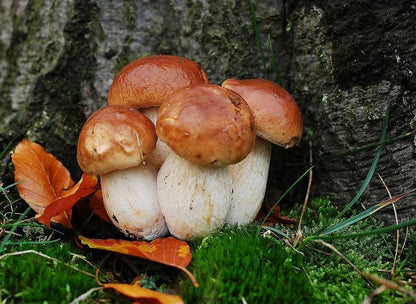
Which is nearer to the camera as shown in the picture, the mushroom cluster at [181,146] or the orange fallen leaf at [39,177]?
the mushroom cluster at [181,146]

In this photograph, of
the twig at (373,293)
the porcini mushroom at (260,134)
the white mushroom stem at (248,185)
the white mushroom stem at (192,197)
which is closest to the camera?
the twig at (373,293)

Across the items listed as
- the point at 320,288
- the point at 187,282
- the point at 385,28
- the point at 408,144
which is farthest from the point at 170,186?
the point at 385,28

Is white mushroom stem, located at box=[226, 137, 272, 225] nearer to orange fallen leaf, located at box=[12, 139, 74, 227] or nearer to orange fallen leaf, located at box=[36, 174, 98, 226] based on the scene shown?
orange fallen leaf, located at box=[36, 174, 98, 226]

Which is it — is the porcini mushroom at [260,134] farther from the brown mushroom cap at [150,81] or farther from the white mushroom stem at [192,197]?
the brown mushroom cap at [150,81]

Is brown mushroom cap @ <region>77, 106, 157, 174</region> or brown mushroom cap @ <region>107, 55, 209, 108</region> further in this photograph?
brown mushroom cap @ <region>107, 55, 209, 108</region>

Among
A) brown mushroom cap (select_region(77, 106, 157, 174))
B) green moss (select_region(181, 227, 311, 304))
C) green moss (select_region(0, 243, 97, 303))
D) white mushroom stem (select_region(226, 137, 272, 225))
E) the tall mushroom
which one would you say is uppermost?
the tall mushroom

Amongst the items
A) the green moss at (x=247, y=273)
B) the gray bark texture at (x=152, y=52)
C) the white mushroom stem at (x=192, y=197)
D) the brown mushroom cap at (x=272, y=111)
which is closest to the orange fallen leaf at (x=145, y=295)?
the green moss at (x=247, y=273)

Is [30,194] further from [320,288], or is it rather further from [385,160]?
[385,160]

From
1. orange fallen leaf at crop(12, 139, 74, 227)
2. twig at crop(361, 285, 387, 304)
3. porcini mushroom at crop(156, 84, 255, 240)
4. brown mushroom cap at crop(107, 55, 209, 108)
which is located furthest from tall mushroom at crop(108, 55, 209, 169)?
twig at crop(361, 285, 387, 304)
